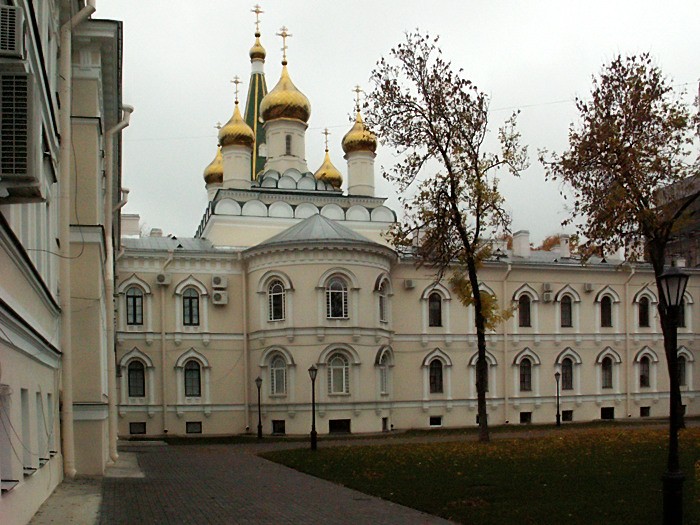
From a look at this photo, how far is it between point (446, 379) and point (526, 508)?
1059 inches

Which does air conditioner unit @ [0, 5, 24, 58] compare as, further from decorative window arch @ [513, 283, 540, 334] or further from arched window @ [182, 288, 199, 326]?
decorative window arch @ [513, 283, 540, 334]

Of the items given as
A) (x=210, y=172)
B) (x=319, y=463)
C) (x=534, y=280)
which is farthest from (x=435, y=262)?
(x=210, y=172)

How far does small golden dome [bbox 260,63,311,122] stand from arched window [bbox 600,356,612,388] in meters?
16.7

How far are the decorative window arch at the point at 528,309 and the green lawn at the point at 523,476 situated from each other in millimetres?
16289

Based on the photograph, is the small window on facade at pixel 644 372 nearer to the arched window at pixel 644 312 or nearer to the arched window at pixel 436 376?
the arched window at pixel 644 312

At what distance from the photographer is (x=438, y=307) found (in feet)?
129

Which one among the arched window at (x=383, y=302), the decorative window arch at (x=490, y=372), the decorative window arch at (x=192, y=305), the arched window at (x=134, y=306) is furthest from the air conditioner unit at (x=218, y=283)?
the decorative window arch at (x=490, y=372)

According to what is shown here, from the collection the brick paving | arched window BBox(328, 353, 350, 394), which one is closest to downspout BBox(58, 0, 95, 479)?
the brick paving

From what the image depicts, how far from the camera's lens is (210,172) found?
50.2 m

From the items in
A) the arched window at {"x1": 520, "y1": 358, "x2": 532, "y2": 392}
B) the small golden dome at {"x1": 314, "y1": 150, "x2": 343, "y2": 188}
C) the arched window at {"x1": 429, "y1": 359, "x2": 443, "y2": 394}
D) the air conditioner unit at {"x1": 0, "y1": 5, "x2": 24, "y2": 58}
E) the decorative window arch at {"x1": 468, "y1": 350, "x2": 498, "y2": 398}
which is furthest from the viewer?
the small golden dome at {"x1": 314, "y1": 150, "x2": 343, "y2": 188}

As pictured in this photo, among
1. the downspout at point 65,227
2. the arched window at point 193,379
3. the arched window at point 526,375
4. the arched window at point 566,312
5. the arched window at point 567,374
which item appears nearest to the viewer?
the downspout at point 65,227

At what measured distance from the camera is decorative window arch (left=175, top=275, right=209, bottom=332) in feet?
119

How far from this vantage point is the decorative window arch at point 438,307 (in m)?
38.8

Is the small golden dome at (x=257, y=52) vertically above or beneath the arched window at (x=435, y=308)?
above
